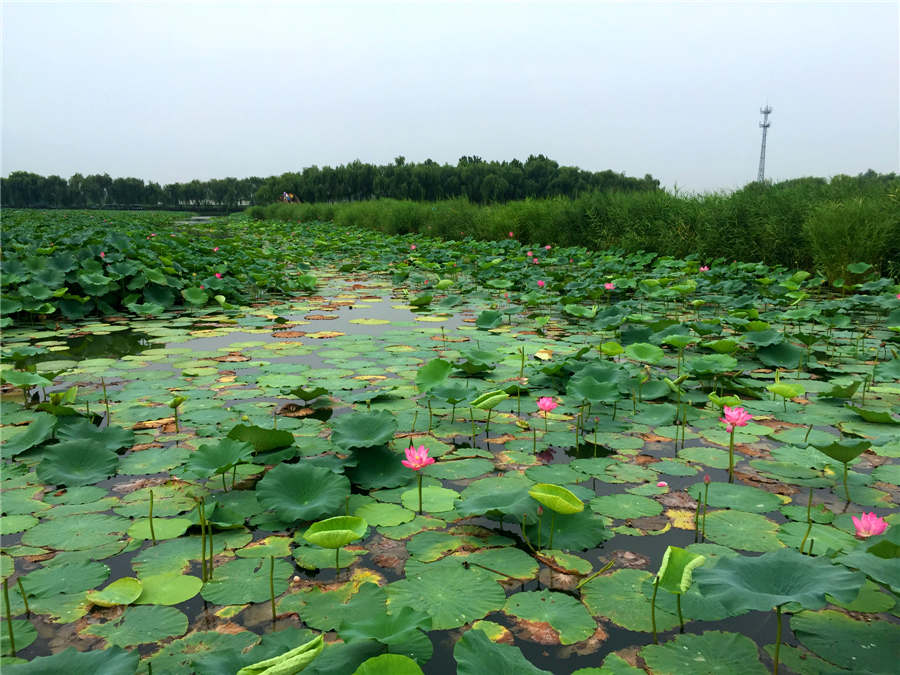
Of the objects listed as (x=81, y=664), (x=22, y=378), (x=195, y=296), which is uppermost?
(x=195, y=296)

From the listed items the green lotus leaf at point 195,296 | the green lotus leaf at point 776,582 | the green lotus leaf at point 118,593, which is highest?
the green lotus leaf at point 195,296

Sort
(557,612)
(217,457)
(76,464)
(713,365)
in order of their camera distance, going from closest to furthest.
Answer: (557,612) < (217,457) < (76,464) < (713,365)

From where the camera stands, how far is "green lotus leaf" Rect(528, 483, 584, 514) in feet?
4.64

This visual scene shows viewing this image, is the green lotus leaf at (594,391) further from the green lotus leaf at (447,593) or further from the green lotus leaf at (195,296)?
the green lotus leaf at (195,296)

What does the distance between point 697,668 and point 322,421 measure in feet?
5.76

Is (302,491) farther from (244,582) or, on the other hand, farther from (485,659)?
(485,659)

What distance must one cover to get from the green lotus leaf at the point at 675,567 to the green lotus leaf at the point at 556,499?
270mm

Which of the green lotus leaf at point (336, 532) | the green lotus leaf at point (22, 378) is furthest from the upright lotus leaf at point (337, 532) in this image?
the green lotus leaf at point (22, 378)

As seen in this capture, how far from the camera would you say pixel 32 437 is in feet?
6.82

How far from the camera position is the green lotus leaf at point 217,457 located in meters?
1.72

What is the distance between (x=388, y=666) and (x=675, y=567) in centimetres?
65

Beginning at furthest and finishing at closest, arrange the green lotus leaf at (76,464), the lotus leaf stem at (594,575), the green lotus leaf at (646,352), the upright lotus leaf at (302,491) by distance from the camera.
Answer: the green lotus leaf at (646,352) < the green lotus leaf at (76,464) < the upright lotus leaf at (302,491) < the lotus leaf stem at (594,575)

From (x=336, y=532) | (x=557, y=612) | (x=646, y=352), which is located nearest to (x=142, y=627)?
(x=336, y=532)

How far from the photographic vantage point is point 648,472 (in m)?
1.97
